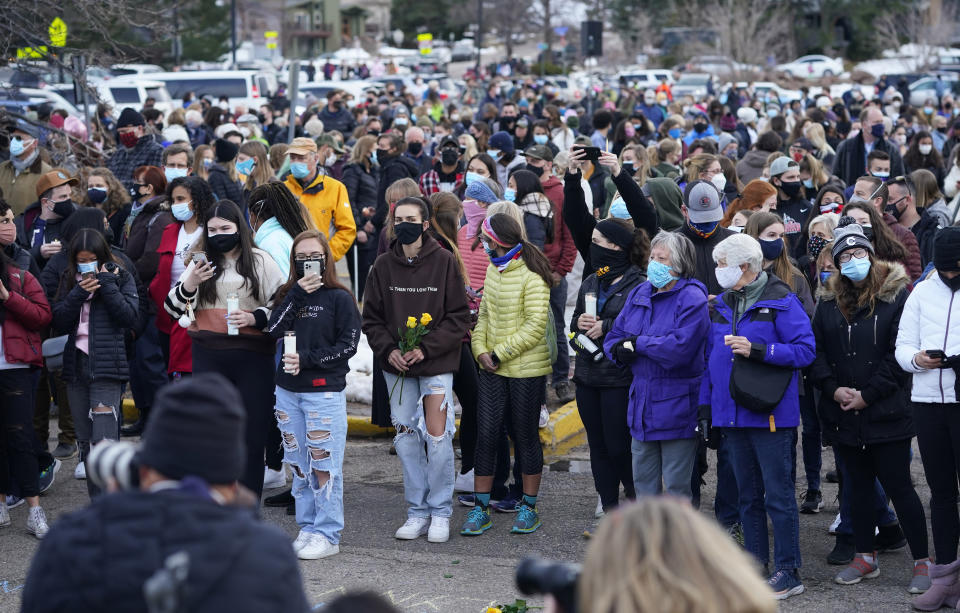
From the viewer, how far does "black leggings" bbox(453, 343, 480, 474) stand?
25.8 ft

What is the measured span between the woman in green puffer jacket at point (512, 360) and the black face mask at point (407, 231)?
43cm

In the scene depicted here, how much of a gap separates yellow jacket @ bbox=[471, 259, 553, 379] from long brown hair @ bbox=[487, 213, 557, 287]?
0.13 feet

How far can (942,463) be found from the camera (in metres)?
6.22

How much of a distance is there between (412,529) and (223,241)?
2035mm

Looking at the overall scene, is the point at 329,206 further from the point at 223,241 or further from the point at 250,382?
the point at 250,382

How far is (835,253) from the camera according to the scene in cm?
653

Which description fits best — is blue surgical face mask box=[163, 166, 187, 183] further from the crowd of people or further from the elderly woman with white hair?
the elderly woman with white hair

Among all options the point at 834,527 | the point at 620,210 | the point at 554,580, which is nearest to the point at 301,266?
the point at 620,210

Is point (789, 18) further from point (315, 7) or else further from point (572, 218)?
point (572, 218)

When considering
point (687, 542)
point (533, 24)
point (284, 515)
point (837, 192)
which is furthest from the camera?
point (533, 24)

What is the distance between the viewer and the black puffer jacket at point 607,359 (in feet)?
22.9

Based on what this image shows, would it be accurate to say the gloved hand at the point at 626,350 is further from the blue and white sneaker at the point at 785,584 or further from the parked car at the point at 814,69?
the parked car at the point at 814,69

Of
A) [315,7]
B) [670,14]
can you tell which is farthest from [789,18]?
[315,7]

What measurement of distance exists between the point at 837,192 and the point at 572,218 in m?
2.43
